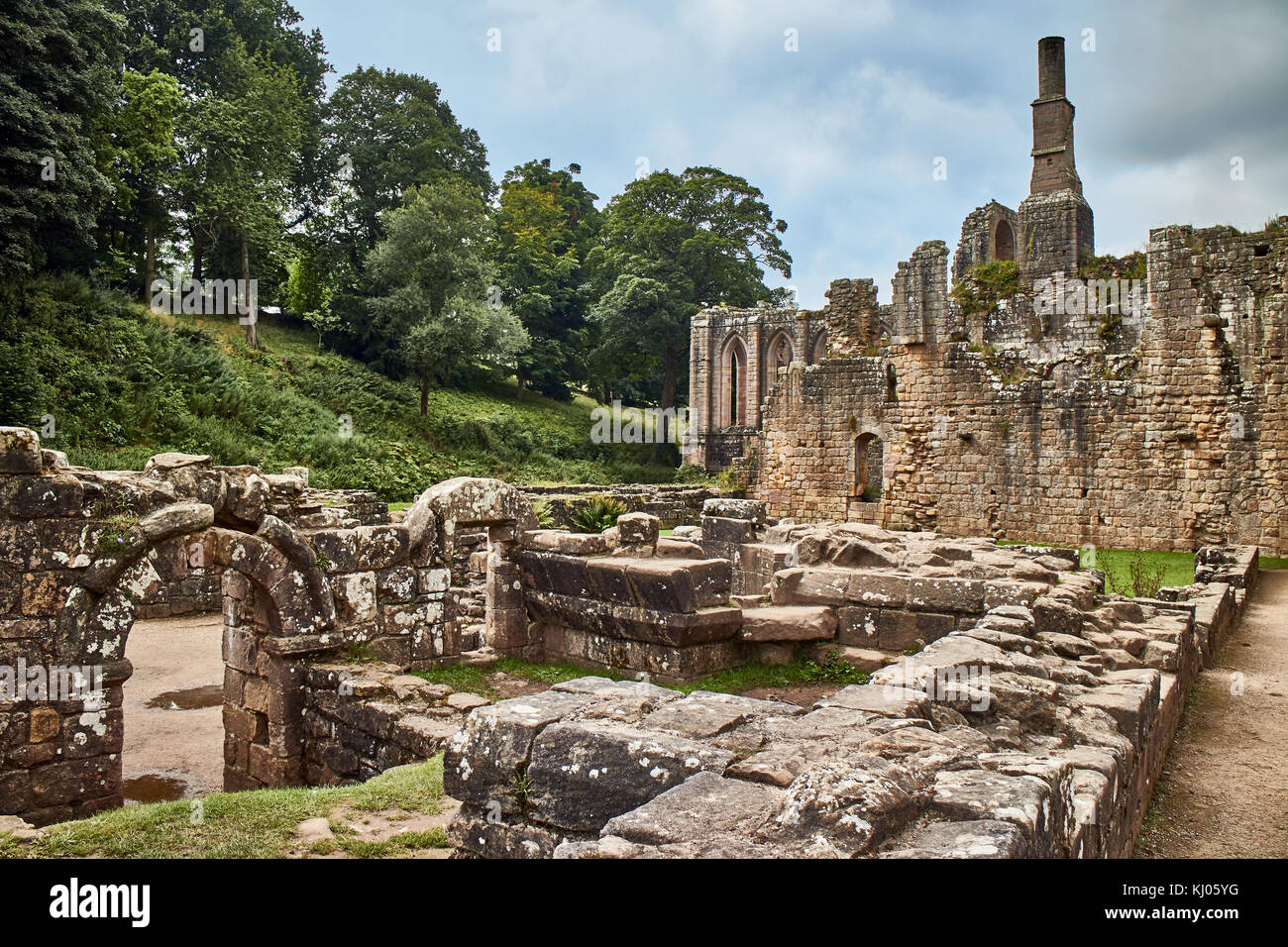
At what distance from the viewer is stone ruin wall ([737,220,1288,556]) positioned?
15.6m

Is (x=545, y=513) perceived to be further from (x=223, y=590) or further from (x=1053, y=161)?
(x=1053, y=161)

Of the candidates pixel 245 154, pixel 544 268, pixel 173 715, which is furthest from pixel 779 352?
pixel 173 715

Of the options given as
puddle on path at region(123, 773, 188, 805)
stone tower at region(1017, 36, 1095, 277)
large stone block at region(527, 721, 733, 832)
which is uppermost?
stone tower at region(1017, 36, 1095, 277)

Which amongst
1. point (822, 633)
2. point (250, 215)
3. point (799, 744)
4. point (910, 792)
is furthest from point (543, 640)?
point (250, 215)

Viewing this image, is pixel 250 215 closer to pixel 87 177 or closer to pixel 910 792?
pixel 87 177

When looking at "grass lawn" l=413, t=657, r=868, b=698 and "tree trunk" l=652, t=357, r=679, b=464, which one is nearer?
"grass lawn" l=413, t=657, r=868, b=698

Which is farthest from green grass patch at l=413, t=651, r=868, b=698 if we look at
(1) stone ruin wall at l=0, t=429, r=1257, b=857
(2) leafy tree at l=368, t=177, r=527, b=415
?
(2) leafy tree at l=368, t=177, r=527, b=415

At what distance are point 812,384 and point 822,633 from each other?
46.0 feet

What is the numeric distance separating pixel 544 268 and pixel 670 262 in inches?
271

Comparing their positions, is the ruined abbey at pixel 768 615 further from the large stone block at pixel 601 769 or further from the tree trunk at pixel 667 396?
the tree trunk at pixel 667 396

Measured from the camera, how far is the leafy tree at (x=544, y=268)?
44312 mm

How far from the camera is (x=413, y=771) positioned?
571cm

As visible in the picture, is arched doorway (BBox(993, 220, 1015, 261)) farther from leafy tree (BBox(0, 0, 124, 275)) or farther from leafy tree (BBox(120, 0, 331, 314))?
leafy tree (BBox(0, 0, 124, 275))

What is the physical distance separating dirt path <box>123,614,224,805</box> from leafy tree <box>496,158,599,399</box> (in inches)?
1213
